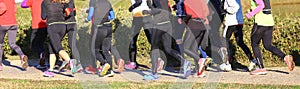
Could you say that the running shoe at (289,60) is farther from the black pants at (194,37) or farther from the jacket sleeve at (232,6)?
the black pants at (194,37)

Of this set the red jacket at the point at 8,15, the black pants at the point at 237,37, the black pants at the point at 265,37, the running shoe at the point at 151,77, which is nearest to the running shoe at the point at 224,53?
the black pants at the point at 237,37

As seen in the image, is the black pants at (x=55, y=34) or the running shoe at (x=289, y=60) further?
the black pants at (x=55, y=34)

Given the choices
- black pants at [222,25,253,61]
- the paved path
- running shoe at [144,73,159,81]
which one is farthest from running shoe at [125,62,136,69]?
black pants at [222,25,253,61]

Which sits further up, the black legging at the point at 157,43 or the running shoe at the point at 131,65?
the black legging at the point at 157,43

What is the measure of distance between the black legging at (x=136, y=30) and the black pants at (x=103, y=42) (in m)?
0.55

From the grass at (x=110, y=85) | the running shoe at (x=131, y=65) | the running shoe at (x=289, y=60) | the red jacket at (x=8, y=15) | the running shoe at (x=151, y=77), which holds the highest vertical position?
the red jacket at (x=8, y=15)

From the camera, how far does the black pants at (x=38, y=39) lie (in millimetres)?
11445

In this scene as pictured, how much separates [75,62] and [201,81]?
1.95m

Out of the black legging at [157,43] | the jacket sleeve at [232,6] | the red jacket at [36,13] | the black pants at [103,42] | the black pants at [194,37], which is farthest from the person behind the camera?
the red jacket at [36,13]

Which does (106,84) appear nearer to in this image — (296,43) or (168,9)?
(168,9)

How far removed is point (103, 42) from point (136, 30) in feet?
3.61

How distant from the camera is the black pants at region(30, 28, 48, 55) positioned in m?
11.4

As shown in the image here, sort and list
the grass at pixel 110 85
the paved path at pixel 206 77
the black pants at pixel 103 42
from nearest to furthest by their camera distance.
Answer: the grass at pixel 110 85
the paved path at pixel 206 77
the black pants at pixel 103 42

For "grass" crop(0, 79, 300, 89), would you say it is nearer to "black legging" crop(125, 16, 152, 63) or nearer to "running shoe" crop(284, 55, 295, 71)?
"running shoe" crop(284, 55, 295, 71)
